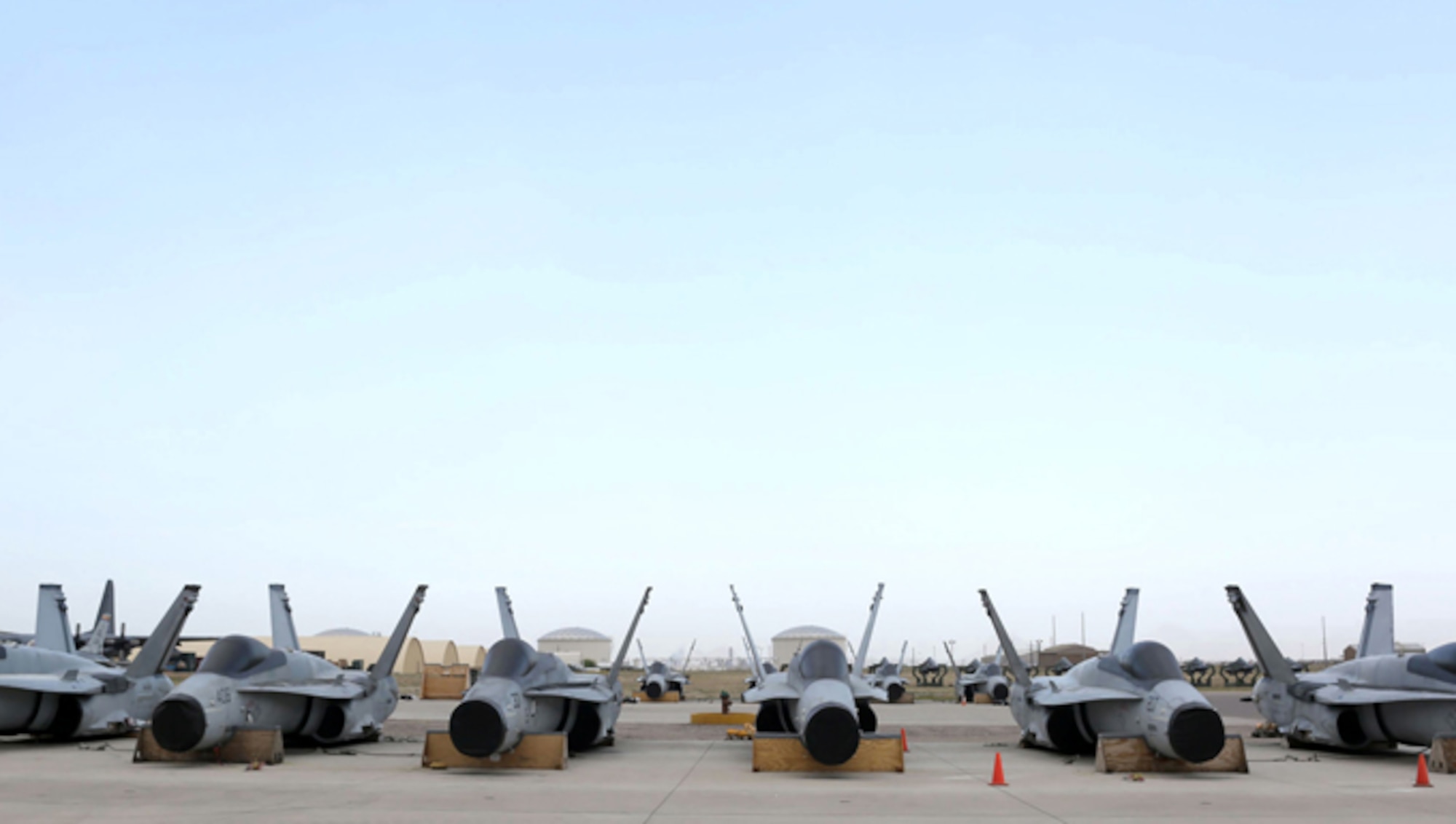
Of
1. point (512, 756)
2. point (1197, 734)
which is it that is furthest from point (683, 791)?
point (1197, 734)

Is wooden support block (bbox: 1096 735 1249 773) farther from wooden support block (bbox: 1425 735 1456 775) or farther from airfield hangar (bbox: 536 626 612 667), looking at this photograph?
airfield hangar (bbox: 536 626 612 667)

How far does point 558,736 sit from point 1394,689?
46.0 ft

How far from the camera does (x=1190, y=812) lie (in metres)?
12.1

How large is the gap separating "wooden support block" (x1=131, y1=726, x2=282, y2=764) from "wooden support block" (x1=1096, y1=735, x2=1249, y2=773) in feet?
41.9

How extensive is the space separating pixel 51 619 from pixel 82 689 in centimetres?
930

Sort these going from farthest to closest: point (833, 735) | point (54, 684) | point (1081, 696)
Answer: point (54, 684), point (1081, 696), point (833, 735)

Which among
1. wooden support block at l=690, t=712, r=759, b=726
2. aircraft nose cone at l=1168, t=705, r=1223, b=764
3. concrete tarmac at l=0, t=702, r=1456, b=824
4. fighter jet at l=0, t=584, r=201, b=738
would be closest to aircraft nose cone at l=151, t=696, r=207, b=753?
concrete tarmac at l=0, t=702, r=1456, b=824

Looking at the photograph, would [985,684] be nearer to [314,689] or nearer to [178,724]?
[314,689]

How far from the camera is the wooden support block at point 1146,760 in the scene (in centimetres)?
1661

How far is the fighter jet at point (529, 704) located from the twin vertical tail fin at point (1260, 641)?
Answer: 39.3 feet

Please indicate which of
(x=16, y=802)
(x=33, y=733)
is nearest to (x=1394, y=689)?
(x=16, y=802)

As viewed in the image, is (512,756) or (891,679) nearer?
(512,756)

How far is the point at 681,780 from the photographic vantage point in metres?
15.8

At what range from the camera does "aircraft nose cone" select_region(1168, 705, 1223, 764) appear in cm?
1566
